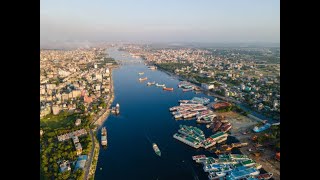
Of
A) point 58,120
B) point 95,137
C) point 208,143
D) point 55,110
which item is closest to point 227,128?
point 208,143

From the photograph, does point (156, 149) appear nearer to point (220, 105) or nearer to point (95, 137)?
point (95, 137)

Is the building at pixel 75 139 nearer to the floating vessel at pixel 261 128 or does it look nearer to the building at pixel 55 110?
the building at pixel 55 110

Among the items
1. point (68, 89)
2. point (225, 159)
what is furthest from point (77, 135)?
point (68, 89)

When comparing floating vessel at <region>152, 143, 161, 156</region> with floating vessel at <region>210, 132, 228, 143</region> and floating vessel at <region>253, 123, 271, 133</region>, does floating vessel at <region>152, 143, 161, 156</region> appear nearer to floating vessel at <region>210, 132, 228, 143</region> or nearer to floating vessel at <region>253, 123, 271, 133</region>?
floating vessel at <region>210, 132, 228, 143</region>

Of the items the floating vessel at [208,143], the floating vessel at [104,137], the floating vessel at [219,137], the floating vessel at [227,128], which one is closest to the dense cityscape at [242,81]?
the floating vessel at [227,128]
